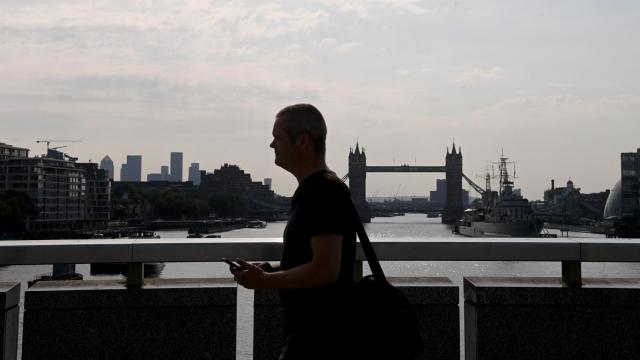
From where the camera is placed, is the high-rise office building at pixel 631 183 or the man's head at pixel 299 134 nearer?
the man's head at pixel 299 134

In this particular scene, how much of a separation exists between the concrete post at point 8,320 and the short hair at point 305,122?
6.78 ft

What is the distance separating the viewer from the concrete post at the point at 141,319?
13.3 feet

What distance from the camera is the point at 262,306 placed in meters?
4.09

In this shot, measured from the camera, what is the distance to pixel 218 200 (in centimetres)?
19375

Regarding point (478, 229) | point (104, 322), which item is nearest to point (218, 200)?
point (478, 229)

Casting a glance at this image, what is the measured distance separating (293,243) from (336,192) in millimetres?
247

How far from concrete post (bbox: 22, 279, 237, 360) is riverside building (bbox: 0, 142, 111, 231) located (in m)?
108

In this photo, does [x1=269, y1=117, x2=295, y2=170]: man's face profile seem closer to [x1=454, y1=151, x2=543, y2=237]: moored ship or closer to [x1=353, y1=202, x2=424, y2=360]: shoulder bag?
[x1=353, y1=202, x2=424, y2=360]: shoulder bag

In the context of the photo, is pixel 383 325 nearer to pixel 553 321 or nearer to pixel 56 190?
pixel 553 321

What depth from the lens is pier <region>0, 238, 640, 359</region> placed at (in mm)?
4043

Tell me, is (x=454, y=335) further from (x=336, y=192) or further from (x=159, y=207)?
(x=159, y=207)

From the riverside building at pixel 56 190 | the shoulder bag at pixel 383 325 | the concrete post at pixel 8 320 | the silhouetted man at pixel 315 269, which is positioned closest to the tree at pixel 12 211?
the riverside building at pixel 56 190

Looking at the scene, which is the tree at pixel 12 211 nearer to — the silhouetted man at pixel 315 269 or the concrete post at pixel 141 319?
the concrete post at pixel 141 319

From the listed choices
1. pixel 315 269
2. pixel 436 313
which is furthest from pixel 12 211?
pixel 315 269
